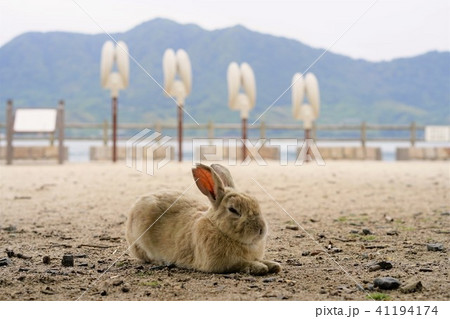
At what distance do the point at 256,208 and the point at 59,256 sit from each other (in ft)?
3.61

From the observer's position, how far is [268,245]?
2945 mm

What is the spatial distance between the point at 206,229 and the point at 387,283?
695 millimetres

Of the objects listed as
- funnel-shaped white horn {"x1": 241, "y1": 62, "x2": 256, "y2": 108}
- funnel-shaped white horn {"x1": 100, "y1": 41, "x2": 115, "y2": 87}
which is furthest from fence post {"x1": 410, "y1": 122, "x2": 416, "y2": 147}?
funnel-shaped white horn {"x1": 100, "y1": 41, "x2": 115, "y2": 87}

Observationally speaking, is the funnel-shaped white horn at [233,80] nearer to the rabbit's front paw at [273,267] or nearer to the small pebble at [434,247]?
the small pebble at [434,247]

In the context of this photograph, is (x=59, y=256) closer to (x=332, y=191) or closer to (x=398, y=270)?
(x=398, y=270)

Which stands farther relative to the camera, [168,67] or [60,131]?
[60,131]

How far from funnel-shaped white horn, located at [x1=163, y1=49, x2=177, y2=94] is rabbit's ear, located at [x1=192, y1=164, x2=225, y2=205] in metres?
8.77

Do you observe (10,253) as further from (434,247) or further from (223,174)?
(434,247)

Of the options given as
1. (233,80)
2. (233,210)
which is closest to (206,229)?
(233,210)

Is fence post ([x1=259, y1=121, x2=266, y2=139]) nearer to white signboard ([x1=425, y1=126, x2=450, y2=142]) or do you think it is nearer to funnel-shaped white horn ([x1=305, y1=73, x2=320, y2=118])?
funnel-shaped white horn ([x1=305, y1=73, x2=320, y2=118])

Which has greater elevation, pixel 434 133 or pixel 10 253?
pixel 434 133

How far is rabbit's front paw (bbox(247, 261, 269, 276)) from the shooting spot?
2.14m

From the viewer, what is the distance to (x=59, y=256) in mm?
2672

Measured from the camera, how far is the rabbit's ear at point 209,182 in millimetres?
2117
